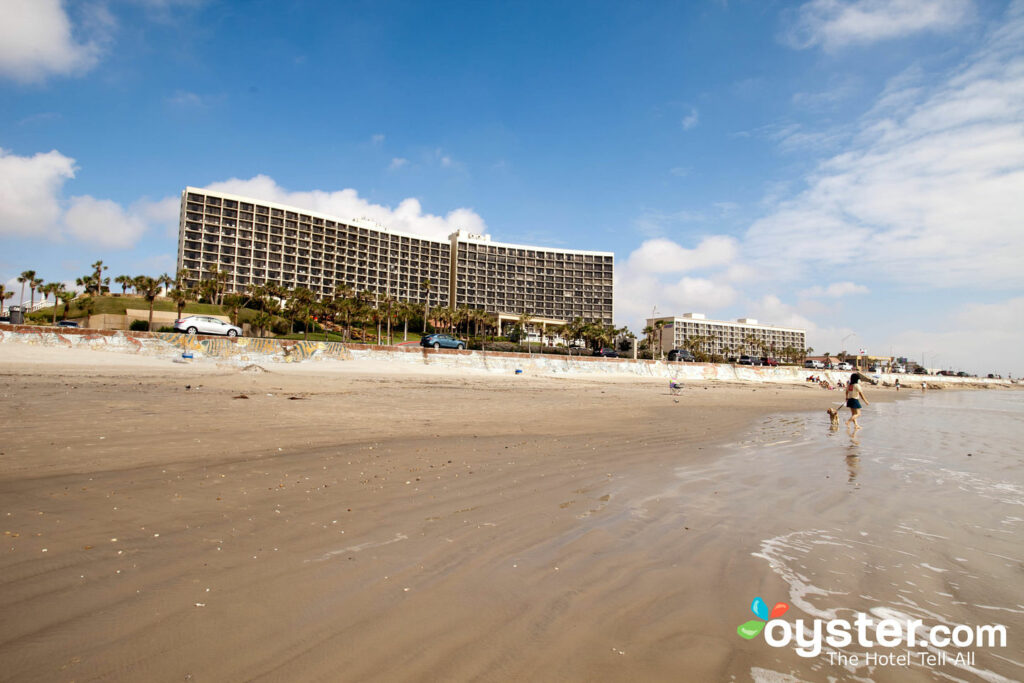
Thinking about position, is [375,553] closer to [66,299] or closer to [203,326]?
[203,326]

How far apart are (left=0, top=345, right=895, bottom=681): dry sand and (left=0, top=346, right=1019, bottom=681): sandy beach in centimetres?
2

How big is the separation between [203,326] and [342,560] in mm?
30651

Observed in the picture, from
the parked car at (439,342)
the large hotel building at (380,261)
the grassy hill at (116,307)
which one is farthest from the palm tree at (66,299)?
the parked car at (439,342)

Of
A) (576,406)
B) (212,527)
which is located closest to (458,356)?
(576,406)

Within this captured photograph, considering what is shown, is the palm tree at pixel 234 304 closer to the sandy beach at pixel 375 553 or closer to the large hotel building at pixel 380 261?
the large hotel building at pixel 380 261

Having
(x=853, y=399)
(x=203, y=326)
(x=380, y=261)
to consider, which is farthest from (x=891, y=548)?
(x=380, y=261)

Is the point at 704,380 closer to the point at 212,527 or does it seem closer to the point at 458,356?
the point at 458,356

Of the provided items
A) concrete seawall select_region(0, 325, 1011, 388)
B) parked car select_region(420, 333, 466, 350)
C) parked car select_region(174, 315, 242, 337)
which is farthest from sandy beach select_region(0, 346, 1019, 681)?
parked car select_region(420, 333, 466, 350)

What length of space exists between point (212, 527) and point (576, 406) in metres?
14.5

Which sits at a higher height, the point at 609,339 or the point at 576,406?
the point at 609,339

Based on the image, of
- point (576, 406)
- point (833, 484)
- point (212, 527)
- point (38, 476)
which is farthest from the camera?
point (576, 406)

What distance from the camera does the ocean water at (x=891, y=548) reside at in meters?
2.81

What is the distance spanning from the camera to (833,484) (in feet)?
23.2

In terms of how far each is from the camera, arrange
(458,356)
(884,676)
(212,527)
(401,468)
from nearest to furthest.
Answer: (884,676)
(212,527)
(401,468)
(458,356)
